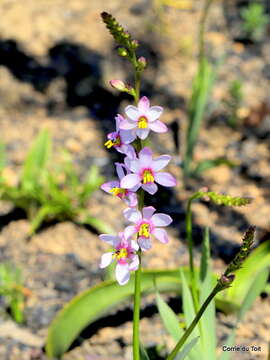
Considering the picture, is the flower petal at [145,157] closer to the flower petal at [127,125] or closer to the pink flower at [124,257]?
the flower petal at [127,125]

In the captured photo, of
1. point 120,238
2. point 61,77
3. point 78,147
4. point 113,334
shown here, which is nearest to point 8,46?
point 61,77

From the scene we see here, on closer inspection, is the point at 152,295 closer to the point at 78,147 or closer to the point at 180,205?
the point at 180,205

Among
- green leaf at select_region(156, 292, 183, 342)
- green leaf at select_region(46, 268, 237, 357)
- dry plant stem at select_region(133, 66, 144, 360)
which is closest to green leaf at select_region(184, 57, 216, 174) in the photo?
green leaf at select_region(46, 268, 237, 357)

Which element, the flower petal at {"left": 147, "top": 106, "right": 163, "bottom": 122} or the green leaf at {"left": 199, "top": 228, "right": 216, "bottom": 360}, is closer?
the flower petal at {"left": 147, "top": 106, "right": 163, "bottom": 122}

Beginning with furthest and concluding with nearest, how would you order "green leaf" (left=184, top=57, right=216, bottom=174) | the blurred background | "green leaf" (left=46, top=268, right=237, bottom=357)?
"green leaf" (left=184, top=57, right=216, bottom=174)
the blurred background
"green leaf" (left=46, top=268, right=237, bottom=357)

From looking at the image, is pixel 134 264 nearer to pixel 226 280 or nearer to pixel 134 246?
pixel 134 246

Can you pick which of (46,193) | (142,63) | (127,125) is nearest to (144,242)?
(127,125)

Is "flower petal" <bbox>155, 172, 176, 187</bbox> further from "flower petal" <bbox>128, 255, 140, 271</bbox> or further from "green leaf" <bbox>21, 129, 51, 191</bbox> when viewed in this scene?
"green leaf" <bbox>21, 129, 51, 191</bbox>
